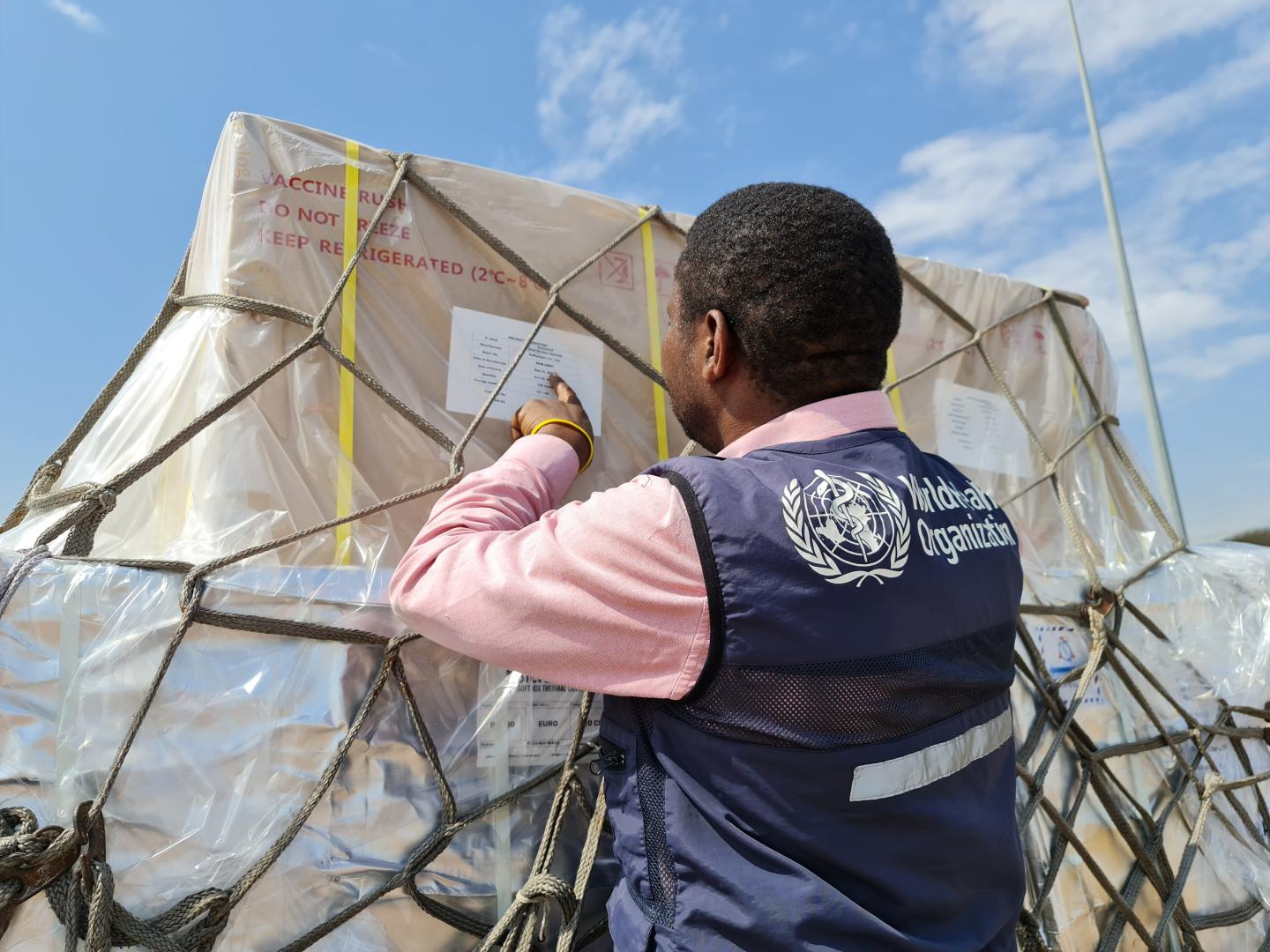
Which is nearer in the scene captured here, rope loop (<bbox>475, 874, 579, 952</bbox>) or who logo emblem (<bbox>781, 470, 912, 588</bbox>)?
who logo emblem (<bbox>781, 470, 912, 588</bbox>)

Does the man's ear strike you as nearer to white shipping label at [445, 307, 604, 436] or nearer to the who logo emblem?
the who logo emblem

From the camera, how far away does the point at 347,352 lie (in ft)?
5.09

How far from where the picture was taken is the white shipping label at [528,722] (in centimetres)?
150

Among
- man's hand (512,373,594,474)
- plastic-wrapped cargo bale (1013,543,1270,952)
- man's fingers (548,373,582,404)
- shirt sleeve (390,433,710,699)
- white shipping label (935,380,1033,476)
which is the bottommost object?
plastic-wrapped cargo bale (1013,543,1270,952)

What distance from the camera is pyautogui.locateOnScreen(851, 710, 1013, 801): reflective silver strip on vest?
102cm

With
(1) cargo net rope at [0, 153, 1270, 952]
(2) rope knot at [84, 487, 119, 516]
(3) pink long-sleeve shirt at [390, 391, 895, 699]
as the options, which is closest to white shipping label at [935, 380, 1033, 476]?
(1) cargo net rope at [0, 153, 1270, 952]

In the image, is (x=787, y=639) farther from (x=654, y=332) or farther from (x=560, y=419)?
(x=654, y=332)

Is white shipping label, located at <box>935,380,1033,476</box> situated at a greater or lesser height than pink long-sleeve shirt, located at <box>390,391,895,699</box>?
greater

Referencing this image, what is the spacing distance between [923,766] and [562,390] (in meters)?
0.96

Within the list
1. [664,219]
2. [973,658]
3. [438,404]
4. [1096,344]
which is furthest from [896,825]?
[1096,344]

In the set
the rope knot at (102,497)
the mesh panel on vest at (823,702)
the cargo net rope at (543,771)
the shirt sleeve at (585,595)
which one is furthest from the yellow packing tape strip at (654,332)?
the rope knot at (102,497)

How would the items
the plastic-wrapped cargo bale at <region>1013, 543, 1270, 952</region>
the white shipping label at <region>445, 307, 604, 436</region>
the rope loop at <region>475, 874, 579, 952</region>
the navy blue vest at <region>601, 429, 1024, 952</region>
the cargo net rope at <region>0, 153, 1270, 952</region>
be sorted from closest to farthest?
1. the navy blue vest at <region>601, 429, 1024, 952</region>
2. the cargo net rope at <region>0, 153, 1270, 952</region>
3. the rope loop at <region>475, 874, 579, 952</region>
4. the white shipping label at <region>445, 307, 604, 436</region>
5. the plastic-wrapped cargo bale at <region>1013, 543, 1270, 952</region>

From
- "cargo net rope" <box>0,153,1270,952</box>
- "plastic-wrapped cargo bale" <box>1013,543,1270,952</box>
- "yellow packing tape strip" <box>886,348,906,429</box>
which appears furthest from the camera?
"yellow packing tape strip" <box>886,348,906,429</box>

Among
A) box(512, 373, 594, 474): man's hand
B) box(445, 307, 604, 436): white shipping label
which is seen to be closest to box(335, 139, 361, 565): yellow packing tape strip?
box(445, 307, 604, 436): white shipping label
